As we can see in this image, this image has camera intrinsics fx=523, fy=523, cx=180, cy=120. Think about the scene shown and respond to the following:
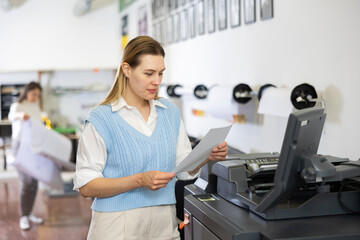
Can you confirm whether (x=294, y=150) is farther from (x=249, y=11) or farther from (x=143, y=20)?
(x=143, y=20)

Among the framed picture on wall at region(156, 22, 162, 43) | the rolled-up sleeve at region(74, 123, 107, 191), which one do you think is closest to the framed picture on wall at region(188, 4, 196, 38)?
Answer: the framed picture on wall at region(156, 22, 162, 43)

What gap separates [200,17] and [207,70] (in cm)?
48

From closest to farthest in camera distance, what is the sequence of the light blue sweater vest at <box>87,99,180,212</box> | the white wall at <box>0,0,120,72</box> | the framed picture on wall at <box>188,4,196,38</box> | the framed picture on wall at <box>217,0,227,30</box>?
the light blue sweater vest at <box>87,99,180,212</box>
the framed picture on wall at <box>217,0,227,30</box>
the framed picture on wall at <box>188,4,196,38</box>
the white wall at <box>0,0,120,72</box>

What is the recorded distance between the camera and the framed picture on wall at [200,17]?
4.54 m

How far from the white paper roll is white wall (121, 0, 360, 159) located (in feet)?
0.57

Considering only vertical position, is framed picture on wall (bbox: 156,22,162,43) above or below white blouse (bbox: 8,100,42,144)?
above

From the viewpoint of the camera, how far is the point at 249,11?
11.5 feet

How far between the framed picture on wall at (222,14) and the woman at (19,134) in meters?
2.68

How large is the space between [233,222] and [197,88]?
273 cm

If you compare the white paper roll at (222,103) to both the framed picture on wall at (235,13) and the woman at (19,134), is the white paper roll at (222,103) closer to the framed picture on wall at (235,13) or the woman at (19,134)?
the framed picture on wall at (235,13)

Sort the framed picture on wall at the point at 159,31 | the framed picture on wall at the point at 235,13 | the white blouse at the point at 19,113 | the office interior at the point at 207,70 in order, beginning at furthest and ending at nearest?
1. the framed picture on wall at the point at 159,31
2. the white blouse at the point at 19,113
3. the framed picture on wall at the point at 235,13
4. the office interior at the point at 207,70

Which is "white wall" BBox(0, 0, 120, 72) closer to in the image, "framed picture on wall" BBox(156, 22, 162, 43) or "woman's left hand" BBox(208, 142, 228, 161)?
"framed picture on wall" BBox(156, 22, 162, 43)

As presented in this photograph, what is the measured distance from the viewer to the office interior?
7.84 feet

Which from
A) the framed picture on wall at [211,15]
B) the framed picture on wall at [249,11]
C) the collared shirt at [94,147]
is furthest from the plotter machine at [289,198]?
the framed picture on wall at [211,15]
